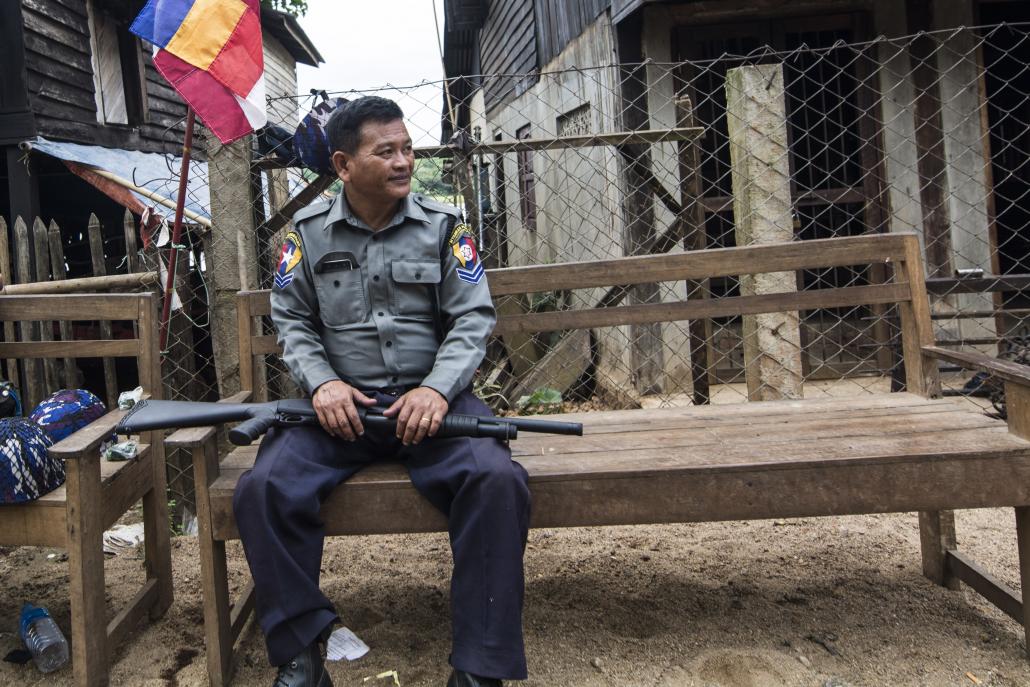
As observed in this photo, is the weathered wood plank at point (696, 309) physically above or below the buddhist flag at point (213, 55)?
below

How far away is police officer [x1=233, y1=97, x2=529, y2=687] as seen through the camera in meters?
2.06

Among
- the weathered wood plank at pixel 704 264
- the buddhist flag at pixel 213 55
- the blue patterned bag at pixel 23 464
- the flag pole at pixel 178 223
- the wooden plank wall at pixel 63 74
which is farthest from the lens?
the wooden plank wall at pixel 63 74

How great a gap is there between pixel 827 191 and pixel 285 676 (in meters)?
5.97

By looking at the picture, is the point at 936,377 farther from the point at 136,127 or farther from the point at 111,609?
the point at 136,127

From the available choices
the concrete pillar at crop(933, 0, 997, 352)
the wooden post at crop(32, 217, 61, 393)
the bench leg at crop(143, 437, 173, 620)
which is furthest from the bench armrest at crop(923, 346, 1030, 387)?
the concrete pillar at crop(933, 0, 997, 352)

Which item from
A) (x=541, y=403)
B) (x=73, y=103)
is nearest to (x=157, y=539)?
(x=541, y=403)

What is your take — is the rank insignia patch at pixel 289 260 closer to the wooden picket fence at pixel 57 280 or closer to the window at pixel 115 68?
the wooden picket fence at pixel 57 280

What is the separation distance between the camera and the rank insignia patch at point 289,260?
248 cm

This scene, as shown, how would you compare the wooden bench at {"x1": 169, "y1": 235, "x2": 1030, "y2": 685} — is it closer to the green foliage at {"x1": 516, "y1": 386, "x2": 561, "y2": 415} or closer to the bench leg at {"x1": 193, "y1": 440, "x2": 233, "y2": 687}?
the bench leg at {"x1": 193, "y1": 440, "x2": 233, "y2": 687}

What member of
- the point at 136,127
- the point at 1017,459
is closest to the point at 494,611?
the point at 1017,459

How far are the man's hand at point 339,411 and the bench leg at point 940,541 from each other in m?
1.96

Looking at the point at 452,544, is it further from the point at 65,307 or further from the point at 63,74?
the point at 63,74

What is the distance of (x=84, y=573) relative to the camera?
2234 mm

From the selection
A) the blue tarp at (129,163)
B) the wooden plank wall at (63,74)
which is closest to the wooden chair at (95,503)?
the blue tarp at (129,163)
